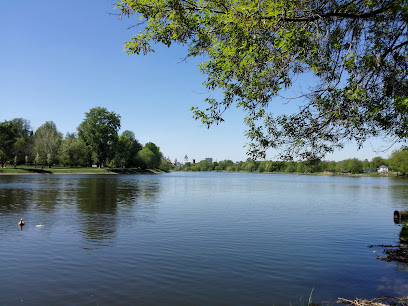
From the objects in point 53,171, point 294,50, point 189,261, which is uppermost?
point 294,50

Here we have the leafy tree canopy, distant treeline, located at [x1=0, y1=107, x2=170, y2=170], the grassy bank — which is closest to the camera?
the leafy tree canopy

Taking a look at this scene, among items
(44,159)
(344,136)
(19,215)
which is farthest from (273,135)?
(44,159)

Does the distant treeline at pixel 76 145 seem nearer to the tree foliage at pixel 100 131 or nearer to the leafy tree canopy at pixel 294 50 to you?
the tree foliage at pixel 100 131

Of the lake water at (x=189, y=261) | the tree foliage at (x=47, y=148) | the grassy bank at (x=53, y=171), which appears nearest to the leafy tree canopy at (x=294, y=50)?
the lake water at (x=189, y=261)

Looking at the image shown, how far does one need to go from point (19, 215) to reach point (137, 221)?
945 centimetres

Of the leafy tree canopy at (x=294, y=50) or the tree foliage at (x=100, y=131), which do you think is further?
the tree foliage at (x=100, y=131)

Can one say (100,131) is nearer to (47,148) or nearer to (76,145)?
(76,145)

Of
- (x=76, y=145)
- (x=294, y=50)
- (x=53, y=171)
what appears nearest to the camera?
(x=294, y=50)

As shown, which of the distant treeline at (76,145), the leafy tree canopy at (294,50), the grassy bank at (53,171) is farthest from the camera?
the distant treeline at (76,145)

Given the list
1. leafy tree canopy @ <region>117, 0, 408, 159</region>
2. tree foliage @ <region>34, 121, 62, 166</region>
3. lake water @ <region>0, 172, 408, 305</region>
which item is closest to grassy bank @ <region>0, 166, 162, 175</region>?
tree foliage @ <region>34, 121, 62, 166</region>

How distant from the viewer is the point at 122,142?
136 metres

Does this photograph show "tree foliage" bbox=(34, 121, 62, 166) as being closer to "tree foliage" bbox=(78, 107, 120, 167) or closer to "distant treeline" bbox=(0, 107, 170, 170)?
"distant treeline" bbox=(0, 107, 170, 170)

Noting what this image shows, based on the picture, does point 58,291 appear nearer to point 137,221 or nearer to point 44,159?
point 137,221

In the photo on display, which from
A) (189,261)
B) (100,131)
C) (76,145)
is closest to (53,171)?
(76,145)
